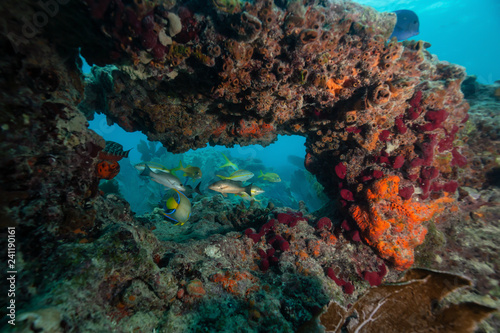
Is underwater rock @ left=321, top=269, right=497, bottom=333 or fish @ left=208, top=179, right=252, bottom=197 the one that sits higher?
fish @ left=208, top=179, right=252, bottom=197

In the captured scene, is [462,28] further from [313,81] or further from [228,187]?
[228,187]

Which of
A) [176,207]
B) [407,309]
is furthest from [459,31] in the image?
[176,207]

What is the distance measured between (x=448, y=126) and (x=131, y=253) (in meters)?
6.41

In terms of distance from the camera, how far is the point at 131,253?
248cm

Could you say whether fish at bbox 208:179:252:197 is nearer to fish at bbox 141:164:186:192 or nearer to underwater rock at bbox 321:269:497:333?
fish at bbox 141:164:186:192

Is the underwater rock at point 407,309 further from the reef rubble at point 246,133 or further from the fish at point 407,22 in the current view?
the fish at point 407,22

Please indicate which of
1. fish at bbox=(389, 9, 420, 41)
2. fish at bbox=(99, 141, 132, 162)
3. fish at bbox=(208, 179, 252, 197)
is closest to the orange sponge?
fish at bbox=(208, 179, 252, 197)

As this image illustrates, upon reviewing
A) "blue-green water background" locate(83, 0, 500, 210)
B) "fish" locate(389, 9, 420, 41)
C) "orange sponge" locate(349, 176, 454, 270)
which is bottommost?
"orange sponge" locate(349, 176, 454, 270)

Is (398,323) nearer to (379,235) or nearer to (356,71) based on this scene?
(379,235)

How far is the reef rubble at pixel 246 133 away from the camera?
2.24 metres

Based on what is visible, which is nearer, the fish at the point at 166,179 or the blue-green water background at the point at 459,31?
the fish at the point at 166,179

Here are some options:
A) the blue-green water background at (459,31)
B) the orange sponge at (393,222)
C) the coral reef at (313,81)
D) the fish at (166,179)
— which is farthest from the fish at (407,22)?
the blue-green water background at (459,31)

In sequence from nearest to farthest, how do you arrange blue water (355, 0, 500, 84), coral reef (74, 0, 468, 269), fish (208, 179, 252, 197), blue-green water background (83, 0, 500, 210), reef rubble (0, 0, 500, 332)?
reef rubble (0, 0, 500, 332) < coral reef (74, 0, 468, 269) < fish (208, 179, 252, 197) < blue-green water background (83, 0, 500, 210) < blue water (355, 0, 500, 84)

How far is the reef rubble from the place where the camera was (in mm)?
2238
